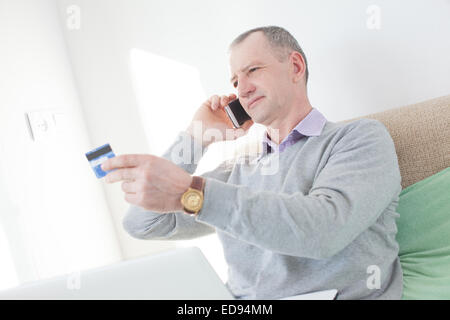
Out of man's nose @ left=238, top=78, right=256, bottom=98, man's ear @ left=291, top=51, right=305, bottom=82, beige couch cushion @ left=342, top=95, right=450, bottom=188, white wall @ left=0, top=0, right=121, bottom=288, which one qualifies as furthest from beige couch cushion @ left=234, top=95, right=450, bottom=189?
white wall @ left=0, top=0, right=121, bottom=288

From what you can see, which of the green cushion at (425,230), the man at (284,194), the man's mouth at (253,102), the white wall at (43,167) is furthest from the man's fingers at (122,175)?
the white wall at (43,167)

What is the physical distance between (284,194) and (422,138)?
19.8 inches

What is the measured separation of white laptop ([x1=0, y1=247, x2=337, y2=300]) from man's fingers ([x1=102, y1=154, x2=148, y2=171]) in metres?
0.23

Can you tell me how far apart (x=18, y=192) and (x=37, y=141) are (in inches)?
9.8

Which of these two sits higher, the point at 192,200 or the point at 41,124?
the point at 41,124

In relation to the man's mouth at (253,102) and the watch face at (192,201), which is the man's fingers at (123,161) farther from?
the man's mouth at (253,102)

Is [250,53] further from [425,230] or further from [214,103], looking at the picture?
[425,230]

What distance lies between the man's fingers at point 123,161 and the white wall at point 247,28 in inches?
37.4

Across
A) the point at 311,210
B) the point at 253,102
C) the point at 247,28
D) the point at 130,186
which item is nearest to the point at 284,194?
the point at 311,210

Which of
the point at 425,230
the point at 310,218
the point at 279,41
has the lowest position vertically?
the point at 425,230

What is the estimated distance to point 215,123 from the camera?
1322mm

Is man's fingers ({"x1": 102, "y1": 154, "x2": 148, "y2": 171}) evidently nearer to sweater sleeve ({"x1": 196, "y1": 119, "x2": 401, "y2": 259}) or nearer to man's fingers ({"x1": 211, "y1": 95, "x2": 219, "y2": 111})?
sweater sleeve ({"x1": 196, "y1": 119, "x2": 401, "y2": 259})

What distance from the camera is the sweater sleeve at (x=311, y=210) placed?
77 cm

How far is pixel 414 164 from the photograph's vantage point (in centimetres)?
113
